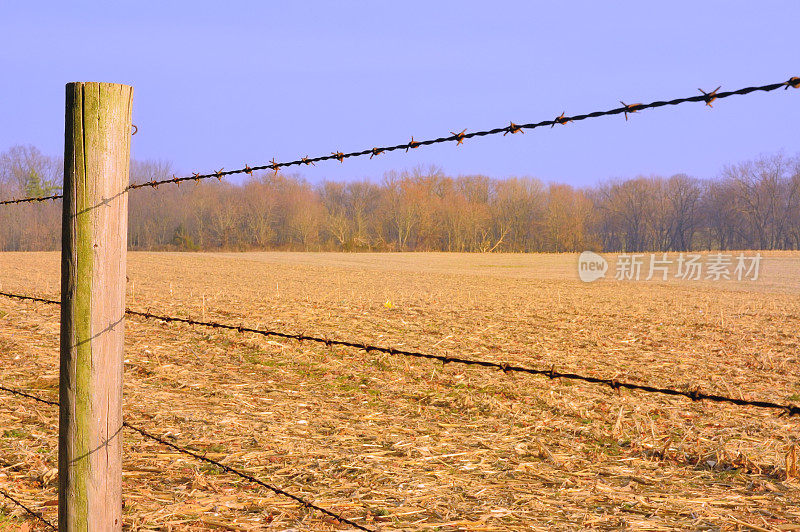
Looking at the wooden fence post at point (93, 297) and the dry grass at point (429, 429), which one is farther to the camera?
the dry grass at point (429, 429)

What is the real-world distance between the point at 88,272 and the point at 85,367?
37 centimetres

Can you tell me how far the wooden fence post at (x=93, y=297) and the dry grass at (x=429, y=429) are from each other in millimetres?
1263

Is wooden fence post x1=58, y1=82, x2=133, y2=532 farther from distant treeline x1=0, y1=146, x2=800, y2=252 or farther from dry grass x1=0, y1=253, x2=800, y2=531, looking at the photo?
distant treeline x1=0, y1=146, x2=800, y2=252

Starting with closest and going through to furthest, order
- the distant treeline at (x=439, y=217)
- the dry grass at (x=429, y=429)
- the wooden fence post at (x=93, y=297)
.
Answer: the wooden fence post at (x=93, y=297) < the dry grass at (x=429, y=429) < the distant treeline at (x=439, y=217)

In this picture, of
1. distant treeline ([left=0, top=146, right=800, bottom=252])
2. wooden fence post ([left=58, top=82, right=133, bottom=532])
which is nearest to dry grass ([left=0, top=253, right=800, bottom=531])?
wooden fence post ([left=58, top=82, right=133, bottom=532])

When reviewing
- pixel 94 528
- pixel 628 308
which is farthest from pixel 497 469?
pixel 628 308

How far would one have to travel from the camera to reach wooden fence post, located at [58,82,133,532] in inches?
95.4

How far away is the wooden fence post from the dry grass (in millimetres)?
1263

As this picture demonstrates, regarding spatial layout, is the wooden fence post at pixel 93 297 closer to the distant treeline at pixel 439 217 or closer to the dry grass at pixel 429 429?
the dry grass at pixel 429 429

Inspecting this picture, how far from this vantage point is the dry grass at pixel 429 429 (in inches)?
160

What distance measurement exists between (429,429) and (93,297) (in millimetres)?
4108

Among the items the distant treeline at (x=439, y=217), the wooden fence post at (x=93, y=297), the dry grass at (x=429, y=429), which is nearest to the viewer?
the wooden fence post at (x=93, y=297)

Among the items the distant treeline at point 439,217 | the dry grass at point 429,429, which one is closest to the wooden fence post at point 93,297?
the dry grass at point 429,429

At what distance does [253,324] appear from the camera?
37.3 ft
